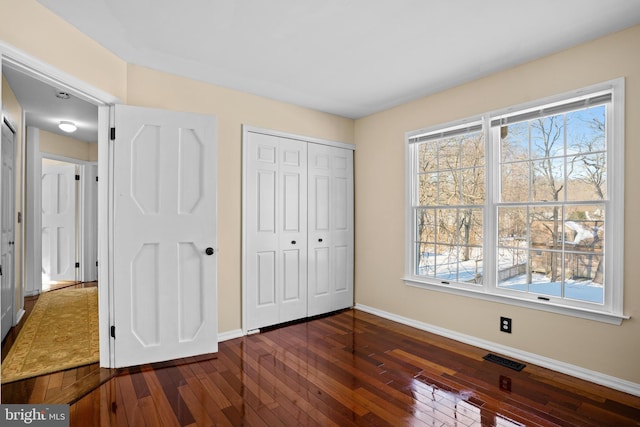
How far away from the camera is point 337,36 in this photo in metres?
2.54

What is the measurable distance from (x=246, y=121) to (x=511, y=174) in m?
2.65

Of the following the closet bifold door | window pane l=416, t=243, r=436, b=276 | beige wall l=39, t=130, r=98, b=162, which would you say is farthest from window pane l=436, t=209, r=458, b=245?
beige wall l=39, t=130, r=98, b=162

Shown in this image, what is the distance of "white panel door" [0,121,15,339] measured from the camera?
3273 mm

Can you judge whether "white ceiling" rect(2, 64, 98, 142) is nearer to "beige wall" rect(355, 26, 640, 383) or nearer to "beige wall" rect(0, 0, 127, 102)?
"beige wall" rect(0, 0, 127, 102)

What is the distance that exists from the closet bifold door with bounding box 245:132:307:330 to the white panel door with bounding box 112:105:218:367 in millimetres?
628

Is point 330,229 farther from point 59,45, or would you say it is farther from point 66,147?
point 66,147

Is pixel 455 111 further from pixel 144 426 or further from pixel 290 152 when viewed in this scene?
pixel 144 426

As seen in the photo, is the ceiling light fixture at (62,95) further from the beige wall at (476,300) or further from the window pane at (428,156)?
the window pane at (428,156)

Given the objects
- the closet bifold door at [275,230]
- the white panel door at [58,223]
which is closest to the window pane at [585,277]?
the closet bifold door at [275,230]

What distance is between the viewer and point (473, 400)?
2.33 meters

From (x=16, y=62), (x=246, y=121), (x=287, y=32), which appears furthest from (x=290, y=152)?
(x=16, y=62)

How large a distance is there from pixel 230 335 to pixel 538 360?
9.19 ft

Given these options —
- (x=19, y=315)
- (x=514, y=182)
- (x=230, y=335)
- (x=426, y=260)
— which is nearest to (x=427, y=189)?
(x=426, y=260)

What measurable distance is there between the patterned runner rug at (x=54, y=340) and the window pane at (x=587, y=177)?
422cm
